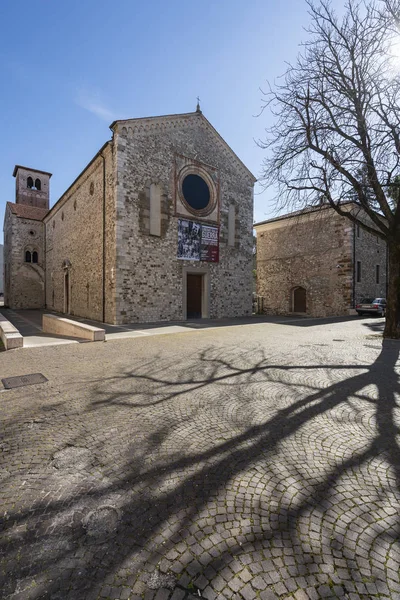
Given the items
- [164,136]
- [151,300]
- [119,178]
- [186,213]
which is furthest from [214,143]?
[151,300]

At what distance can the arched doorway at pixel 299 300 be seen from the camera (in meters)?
25.5

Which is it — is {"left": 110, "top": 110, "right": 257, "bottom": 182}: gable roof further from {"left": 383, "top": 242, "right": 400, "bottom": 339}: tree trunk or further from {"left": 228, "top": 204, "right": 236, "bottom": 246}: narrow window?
{"left": 383, "top": 242, "right": 400, "bottom": 339}: tree trunk

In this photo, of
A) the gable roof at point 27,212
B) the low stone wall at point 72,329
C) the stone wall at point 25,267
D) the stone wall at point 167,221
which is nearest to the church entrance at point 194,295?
the stone wall at point 167,221

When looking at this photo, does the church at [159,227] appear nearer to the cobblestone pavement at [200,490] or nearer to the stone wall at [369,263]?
the stone wall at [369,263]

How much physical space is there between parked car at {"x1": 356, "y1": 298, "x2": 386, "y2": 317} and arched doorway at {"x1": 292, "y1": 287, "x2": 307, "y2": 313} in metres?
4.36

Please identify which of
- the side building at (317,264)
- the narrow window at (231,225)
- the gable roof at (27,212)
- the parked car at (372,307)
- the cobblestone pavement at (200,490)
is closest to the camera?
the cobblestone pavement at (200,490)

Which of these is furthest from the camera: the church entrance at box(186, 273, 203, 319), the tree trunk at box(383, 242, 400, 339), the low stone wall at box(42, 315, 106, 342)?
the church entrance at box(186, 273, 203, 319)

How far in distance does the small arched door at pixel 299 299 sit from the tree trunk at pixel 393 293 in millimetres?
14347

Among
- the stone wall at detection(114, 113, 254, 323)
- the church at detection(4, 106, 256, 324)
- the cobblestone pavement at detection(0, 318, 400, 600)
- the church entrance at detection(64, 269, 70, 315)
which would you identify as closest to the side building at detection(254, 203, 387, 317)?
the stone wall at detection(114, 113, 254, 323)

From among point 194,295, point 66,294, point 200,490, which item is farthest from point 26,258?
point 200,490

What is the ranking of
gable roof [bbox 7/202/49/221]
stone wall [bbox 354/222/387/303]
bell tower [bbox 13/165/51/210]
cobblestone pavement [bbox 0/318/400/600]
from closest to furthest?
1. cobblestone pavement [bbox 0/318/400/600]
2. stone wall [bbox 354/222/387/303]
3. gable roof [bbox 7/202/49/221]
4. bell tower [bbox 13/165/51/210]

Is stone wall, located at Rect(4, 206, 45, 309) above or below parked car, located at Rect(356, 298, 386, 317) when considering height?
above

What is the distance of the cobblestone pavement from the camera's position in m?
1.72

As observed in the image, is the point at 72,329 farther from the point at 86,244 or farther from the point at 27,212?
the point at 27,212
